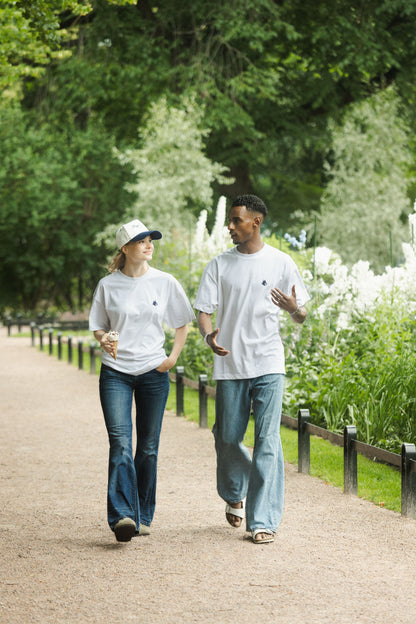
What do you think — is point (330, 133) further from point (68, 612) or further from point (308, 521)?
point (68, 612)

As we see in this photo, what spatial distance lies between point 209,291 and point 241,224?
17.7 inches

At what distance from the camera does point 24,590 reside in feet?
15.3

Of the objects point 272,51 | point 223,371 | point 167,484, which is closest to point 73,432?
point 167,484

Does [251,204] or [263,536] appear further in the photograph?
[251,204]

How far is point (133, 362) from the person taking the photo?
551 cm

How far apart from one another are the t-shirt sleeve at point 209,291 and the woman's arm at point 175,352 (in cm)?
18

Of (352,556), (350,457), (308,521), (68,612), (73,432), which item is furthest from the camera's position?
(73,432)

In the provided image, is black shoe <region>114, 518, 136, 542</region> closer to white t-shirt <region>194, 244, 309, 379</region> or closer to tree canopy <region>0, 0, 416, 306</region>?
white t-shirt <region>194, 244, 309, 379</region>

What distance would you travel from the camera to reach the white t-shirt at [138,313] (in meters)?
5.52

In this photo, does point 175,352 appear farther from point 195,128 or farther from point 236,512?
point 195,128

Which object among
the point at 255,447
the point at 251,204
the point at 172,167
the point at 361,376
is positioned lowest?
the point at 255,447

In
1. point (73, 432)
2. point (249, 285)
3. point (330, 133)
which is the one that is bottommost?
point (73, 432)

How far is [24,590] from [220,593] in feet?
3.23

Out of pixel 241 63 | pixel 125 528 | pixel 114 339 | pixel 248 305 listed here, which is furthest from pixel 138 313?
pixel 241 63
